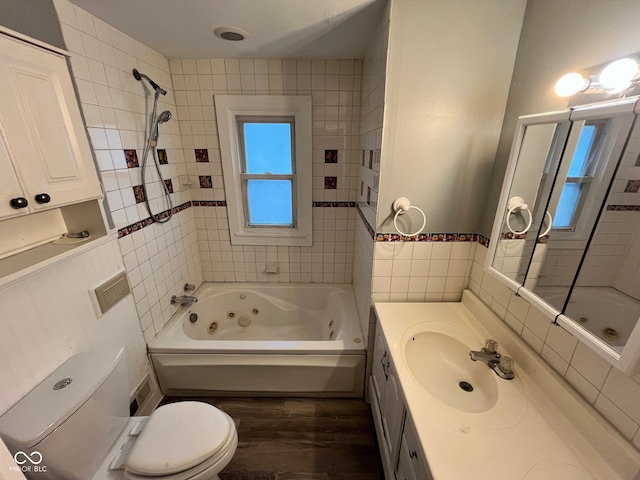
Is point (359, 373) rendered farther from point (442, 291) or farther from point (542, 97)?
point (542, 97)

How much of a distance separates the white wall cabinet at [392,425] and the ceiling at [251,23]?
1.62m

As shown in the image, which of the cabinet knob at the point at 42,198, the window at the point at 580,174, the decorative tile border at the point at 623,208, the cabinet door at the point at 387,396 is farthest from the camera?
the cabinet door at the point at 387,396

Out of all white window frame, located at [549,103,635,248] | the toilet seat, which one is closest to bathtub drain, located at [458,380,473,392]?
white window frame, located at [549,103,635,248]

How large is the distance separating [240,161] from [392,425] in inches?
82.1

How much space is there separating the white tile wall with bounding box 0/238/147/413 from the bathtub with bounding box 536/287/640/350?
194cm

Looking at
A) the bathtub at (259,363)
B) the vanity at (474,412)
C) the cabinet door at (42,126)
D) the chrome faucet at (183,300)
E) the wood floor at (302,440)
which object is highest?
the cabinet door at (42,126)

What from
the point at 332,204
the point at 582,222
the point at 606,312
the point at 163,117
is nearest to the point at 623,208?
the point at 582,222

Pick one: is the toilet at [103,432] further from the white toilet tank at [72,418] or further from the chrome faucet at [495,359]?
the chrome faucet at [495,359]

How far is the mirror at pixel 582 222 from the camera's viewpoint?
72 cm

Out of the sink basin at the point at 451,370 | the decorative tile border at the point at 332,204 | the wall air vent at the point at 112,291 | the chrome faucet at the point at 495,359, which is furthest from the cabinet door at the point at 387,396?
the wall air vent at the point at 112,291

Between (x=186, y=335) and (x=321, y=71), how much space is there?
2168 mm

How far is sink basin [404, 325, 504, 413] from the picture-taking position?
1068mm

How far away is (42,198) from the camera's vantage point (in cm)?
93

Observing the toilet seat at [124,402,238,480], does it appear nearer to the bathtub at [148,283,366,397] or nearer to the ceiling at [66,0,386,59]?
the bathtub at [148,283,366,397]
